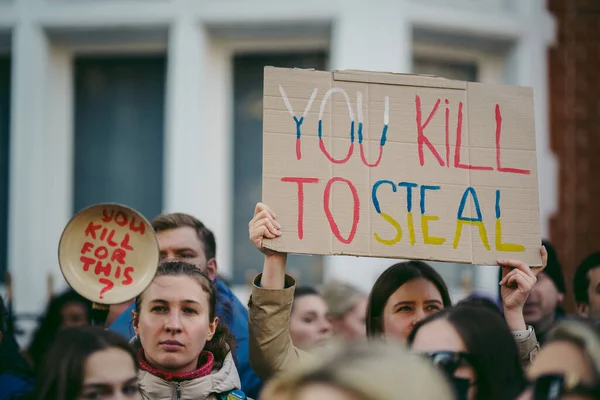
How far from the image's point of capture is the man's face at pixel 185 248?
4.14 m

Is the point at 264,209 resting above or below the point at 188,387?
above

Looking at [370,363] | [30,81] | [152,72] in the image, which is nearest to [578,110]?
[152,72]

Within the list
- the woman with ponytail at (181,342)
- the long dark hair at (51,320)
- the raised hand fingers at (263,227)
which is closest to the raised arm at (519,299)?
the raised hand fingers at (263,227)

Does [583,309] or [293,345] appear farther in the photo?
[583,309]

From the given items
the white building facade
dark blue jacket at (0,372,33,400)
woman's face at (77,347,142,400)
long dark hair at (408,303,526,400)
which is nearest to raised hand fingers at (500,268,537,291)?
long dark hair at (408,303,526,400)

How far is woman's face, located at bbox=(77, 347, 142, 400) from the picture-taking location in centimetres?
273

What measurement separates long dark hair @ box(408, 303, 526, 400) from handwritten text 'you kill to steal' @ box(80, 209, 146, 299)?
3.61ft

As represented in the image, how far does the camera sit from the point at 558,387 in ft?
7.25

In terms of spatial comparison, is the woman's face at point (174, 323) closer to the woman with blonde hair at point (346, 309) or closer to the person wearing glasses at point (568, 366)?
the person wearing glasses at point (568, 366)

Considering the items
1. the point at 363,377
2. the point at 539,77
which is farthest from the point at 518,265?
the point at 539,77

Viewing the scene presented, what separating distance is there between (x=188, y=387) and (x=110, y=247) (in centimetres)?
53

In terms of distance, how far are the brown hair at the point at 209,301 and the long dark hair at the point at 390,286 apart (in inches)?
21.1

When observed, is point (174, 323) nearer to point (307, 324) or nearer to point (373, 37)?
point (307, 324)

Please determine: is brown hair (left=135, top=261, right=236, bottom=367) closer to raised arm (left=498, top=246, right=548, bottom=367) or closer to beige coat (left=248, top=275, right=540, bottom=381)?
beige coat (left=248, top=275, right=540, bottom=381)
